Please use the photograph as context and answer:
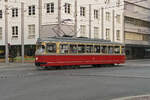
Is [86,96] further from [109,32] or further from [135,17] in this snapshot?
[135,17]

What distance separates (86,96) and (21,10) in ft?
107

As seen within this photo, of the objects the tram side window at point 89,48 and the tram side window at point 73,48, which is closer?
the tram side window at point 73,48

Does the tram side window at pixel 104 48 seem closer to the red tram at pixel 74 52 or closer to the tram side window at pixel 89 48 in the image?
the red tram at pixel 74 52

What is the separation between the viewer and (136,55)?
61.2 metres

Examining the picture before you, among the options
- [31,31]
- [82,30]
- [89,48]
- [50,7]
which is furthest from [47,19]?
[89,48]

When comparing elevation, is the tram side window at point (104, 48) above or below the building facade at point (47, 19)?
below

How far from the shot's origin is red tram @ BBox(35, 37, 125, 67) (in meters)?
22.9

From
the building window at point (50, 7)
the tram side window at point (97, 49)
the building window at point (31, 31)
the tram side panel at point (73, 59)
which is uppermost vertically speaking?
the building window at point (50, 7)

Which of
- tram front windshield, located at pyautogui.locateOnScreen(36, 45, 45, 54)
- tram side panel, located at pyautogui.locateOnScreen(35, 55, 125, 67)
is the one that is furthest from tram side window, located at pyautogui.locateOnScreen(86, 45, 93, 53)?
tram front windshield, located at pyautogui.locateOnScreen(36, 45, 45, 54)

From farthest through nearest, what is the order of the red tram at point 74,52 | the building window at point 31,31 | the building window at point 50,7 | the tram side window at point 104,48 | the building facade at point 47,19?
the building window at point 31,31
the building window at point 50,7
the building facade at point 47,19
the tram side window at point 104,48
the red tram at point 74,52

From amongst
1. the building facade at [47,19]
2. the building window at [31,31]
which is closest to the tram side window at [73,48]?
the building facade at [47,19]

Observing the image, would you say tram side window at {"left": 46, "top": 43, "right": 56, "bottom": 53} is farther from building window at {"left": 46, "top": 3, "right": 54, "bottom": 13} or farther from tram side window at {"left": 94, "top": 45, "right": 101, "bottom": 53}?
building window at {"left": 46, "top": 3, "right": 54, "bottom": 13}

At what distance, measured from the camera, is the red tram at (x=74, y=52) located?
22875 millimetres

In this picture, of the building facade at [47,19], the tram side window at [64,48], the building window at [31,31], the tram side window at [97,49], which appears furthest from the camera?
the building window at [31,31]
